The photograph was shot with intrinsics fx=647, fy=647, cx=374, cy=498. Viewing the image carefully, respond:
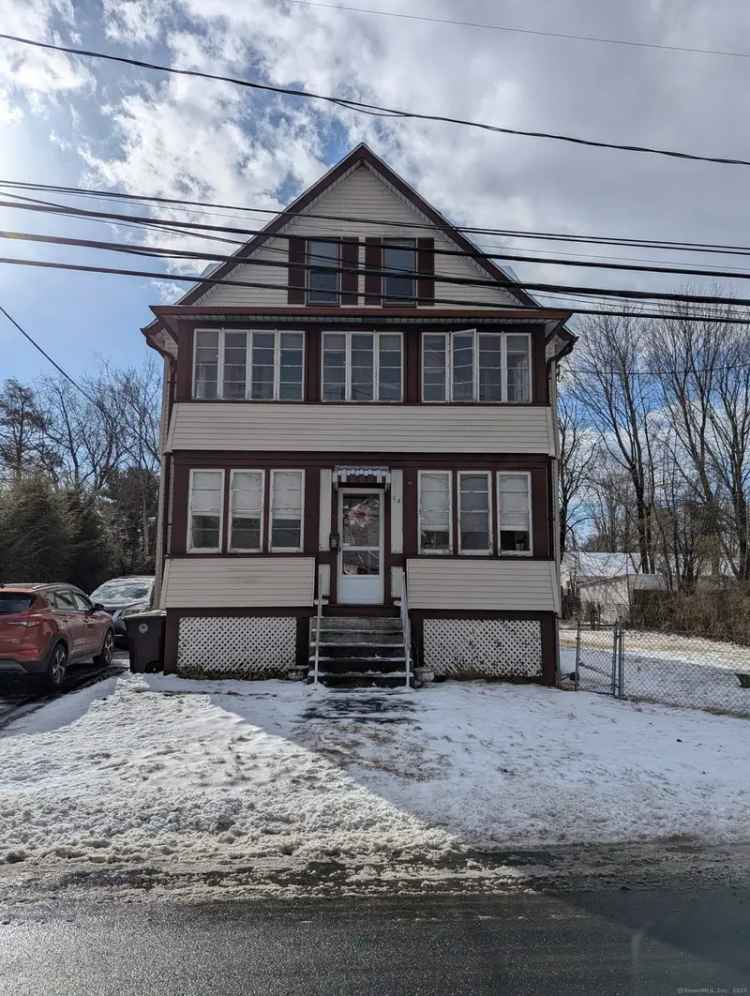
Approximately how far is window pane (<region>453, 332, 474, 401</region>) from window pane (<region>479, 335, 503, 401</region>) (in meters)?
0.18

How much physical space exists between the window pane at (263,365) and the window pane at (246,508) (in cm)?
156

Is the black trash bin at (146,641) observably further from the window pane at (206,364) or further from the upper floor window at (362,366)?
the upper floor window at (362,366)

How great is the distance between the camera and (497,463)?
12.2 m

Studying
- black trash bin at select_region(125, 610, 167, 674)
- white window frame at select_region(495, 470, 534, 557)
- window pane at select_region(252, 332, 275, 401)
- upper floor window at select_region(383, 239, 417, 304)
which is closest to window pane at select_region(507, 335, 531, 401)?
white window frame at select_region(495, 470, 534, 557)

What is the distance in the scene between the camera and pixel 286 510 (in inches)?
480

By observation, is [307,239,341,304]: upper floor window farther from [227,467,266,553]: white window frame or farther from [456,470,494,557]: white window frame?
[456,470,494,557]: white window frame

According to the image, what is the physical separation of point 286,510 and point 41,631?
453cm

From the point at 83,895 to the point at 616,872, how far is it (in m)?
3.55

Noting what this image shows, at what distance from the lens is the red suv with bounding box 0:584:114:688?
30.9ft

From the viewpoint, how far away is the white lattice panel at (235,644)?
1155cm

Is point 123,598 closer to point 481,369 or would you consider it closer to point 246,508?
point 246,508

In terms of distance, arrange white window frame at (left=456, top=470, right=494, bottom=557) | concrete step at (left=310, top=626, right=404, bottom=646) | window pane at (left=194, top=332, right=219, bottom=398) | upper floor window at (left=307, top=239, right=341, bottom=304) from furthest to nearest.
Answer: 1. upper floor window at (left=307, top=239, right=341, bottom=304)
2. window pane at (left=194, top=332, right=219, bottom=398)
3. white window frame at (left=456, top=470, right=494, bottom=557)
4. concrete step at (left=310, top=626, right=404, bottom=646)

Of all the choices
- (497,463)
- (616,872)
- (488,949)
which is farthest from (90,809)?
(497,463)

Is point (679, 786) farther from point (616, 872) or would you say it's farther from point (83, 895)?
point (83, 895)
